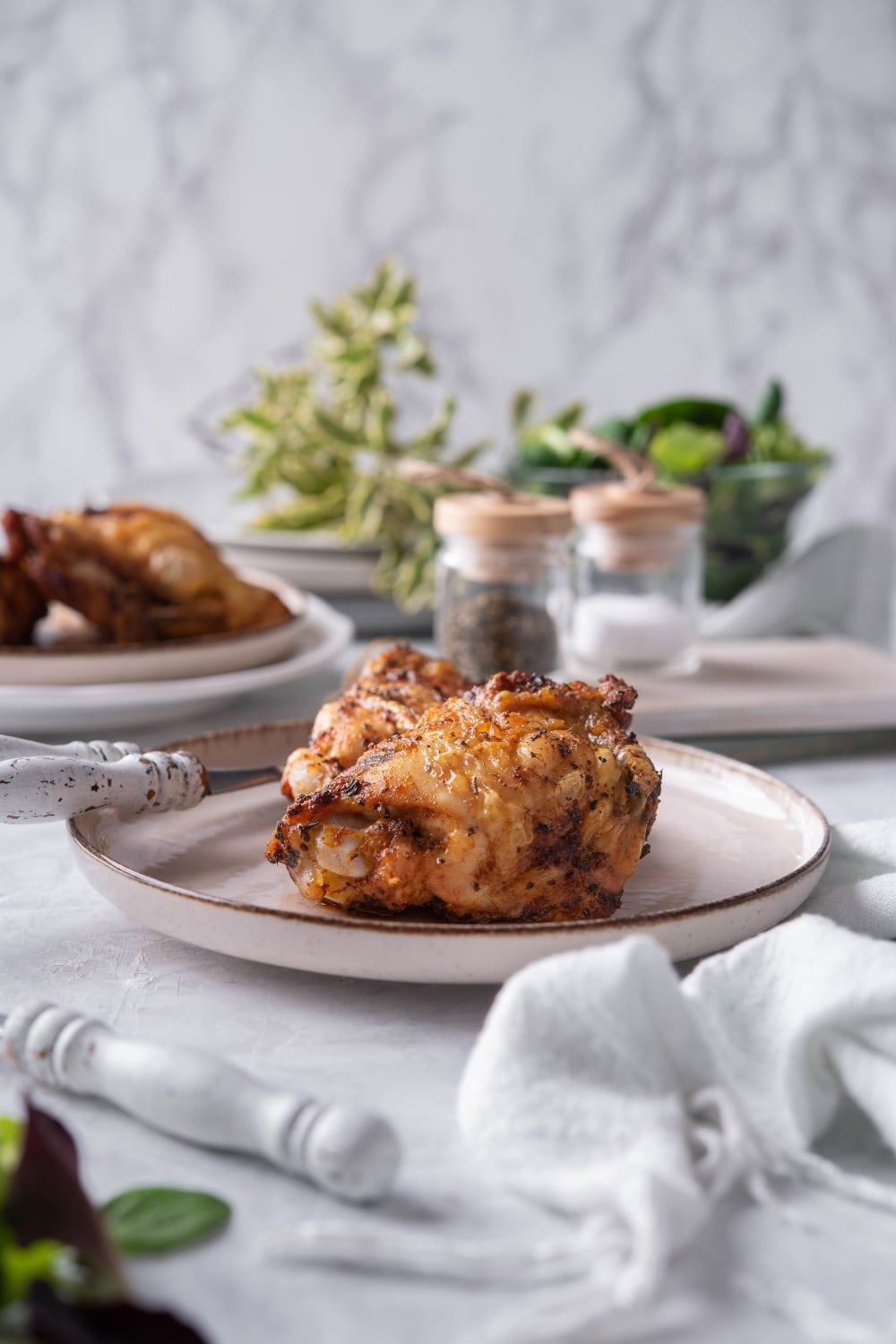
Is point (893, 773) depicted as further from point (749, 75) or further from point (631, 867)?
point (749, 75)

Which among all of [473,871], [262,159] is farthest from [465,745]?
[262,159]

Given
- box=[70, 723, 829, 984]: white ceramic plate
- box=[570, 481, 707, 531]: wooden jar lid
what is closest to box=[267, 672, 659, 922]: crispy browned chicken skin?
box=[70, 723, 829, 984]: white ceramic plate

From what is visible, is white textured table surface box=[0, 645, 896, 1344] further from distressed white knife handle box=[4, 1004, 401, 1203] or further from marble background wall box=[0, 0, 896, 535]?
marble background wall box=[0, 0, 896, 535]

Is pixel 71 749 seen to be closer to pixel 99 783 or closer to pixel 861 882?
pixel 99 783

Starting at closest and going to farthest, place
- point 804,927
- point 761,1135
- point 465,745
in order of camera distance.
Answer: point 761,1135, point 804,927, point 465,745

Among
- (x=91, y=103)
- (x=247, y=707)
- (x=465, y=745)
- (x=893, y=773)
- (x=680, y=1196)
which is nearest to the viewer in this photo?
(x=680, y=1196)

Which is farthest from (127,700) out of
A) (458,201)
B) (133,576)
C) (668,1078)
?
(458,201)
